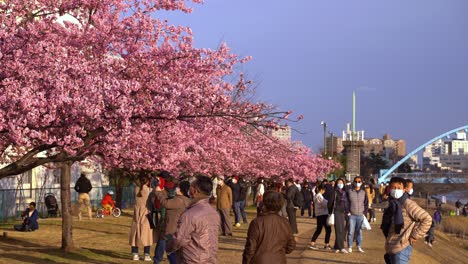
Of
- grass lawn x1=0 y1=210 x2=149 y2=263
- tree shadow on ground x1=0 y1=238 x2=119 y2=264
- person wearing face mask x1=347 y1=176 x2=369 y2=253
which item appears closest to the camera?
tree shadow on ground x1=0 y1=238 x2=119 y2=264

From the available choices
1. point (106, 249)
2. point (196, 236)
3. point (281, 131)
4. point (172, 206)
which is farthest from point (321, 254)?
point (281, 131)

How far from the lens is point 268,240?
8773mm

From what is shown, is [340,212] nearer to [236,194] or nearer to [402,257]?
[402,257]

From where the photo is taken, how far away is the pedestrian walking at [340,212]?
2109cm

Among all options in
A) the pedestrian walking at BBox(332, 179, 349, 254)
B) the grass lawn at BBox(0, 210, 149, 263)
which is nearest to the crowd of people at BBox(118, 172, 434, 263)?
the pedestrian walking at BBox(332, 179, 349, 254)

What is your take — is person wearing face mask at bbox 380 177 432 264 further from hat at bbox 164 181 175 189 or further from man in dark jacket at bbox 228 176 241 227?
man in dark jacket at bbox 228 176 241 227

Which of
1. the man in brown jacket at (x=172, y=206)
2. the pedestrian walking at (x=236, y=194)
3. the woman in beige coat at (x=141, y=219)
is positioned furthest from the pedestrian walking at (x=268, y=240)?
the pedestrian walking at (x=236, y=194)

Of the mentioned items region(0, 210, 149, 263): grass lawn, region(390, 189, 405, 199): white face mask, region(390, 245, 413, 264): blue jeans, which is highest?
region(390, 189, 405, 199): white face mask

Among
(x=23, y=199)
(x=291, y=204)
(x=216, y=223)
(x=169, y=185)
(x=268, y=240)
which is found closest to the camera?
(x=268, y=240)

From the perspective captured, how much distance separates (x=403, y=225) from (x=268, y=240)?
10.9ft

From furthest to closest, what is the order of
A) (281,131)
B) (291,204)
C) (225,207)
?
(281,131) < (225,207) < (291,204)

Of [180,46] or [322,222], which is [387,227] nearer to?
[180,46]

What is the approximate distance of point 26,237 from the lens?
23438 mm

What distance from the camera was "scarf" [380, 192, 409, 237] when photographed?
11555 mm
